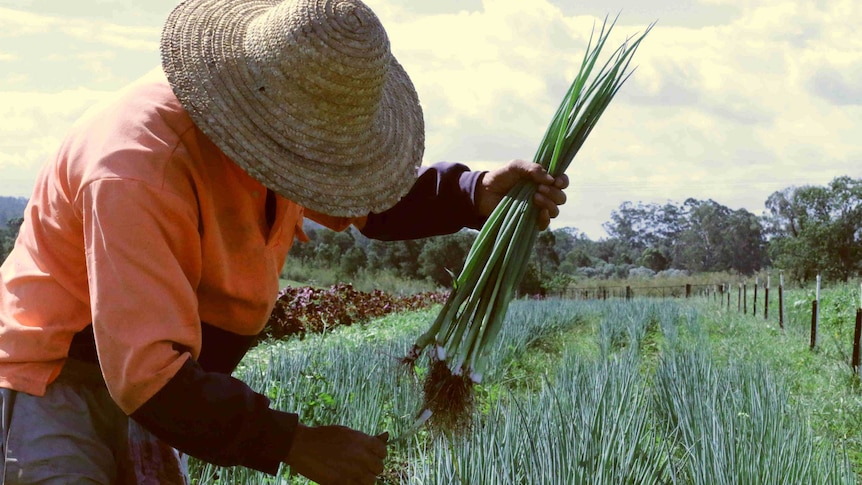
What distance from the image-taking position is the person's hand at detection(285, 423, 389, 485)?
1394 millimetres

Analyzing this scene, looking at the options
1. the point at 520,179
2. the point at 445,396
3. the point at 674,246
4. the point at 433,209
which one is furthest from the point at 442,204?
the point at 674,246

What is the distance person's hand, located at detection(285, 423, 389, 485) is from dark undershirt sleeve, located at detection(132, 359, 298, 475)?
0.02 m

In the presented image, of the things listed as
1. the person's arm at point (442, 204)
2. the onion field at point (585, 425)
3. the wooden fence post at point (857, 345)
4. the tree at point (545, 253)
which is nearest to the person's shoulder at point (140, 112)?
the person's arm at point (442, 204)

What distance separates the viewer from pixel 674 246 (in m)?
92.6

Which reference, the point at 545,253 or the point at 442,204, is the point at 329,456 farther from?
the point at 545,253

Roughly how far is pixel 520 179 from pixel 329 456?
870 millimetres

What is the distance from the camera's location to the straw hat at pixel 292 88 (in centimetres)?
141

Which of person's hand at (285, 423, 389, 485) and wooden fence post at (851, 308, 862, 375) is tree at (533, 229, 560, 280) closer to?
wooden fence post at (851, 308, 862, 375)

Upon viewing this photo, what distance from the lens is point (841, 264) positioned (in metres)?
44.1

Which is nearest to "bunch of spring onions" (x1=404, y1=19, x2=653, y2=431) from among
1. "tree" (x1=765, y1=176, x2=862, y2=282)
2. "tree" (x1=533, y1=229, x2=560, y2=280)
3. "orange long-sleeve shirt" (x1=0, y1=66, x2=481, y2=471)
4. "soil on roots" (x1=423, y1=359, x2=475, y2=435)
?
"soil on roots" (x1=423, y1=359, x2=475, y2=435)

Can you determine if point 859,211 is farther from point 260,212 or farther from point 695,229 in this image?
point 260,212

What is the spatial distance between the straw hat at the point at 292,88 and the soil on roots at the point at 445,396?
1.82ft

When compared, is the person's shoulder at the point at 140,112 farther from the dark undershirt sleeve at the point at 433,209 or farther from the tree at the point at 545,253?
the tree at the point at 545,253

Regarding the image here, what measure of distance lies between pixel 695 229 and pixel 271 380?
299ft
